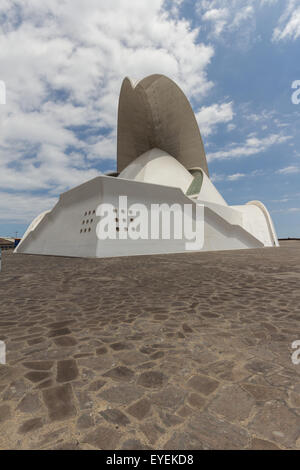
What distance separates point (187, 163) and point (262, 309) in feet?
90.1

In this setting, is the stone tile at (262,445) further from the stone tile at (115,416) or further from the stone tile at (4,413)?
the stone tile at (4,413)

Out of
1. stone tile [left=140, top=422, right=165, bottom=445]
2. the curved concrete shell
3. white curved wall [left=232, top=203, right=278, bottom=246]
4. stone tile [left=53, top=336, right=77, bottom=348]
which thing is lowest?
stone tile [left=140, top=422, right=165, bottom=445]

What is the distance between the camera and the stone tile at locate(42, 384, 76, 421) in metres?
1.21

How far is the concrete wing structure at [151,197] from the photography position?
12.7m

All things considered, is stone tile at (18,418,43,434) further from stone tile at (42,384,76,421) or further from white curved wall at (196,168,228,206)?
white curved wall at (196,168,228,206)

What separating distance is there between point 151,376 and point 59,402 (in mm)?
563

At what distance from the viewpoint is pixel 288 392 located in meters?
1.36

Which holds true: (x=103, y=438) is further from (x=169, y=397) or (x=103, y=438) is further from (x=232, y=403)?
(x=232, y=403)

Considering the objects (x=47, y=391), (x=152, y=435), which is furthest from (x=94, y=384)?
(x=152, y=435)

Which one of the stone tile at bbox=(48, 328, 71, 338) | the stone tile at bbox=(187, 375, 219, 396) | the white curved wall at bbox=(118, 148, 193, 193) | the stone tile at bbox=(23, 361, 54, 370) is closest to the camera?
the stone tile at bbox=(187, 375, 219, 396)

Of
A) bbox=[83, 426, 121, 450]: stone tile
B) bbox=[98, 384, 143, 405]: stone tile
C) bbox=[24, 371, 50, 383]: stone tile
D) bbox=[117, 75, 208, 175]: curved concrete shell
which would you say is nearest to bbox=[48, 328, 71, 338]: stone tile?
bbox=[24, 371, 50, 383]: stone tile

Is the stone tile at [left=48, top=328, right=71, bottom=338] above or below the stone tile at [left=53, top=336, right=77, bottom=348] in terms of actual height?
above

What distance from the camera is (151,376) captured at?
5.02ft

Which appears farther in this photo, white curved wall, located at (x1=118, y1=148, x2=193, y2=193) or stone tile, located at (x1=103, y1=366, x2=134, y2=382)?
white curved wall, located at (x1=118, y1=148, x2=193, y2=193)
